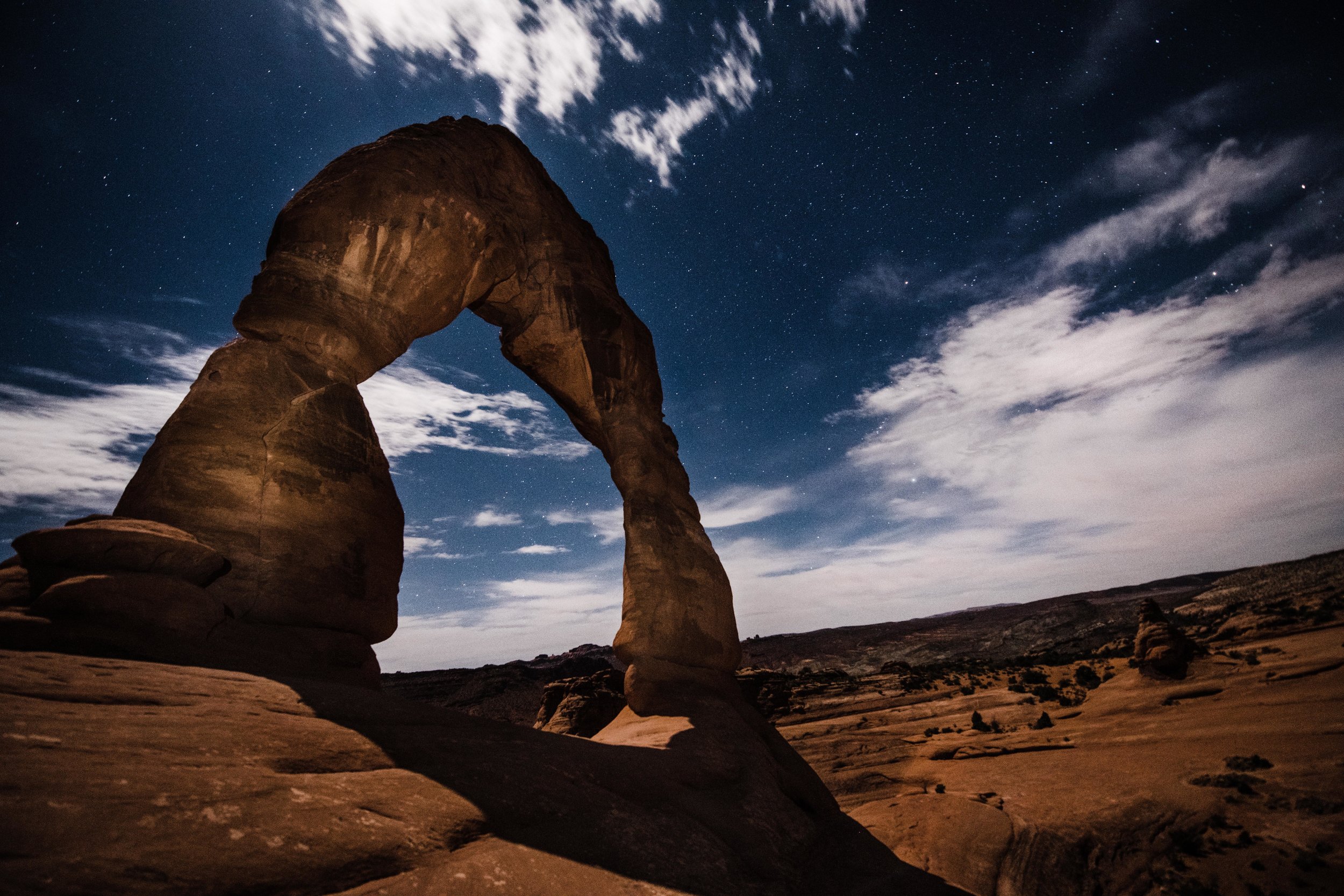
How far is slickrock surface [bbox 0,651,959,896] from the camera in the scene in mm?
1920

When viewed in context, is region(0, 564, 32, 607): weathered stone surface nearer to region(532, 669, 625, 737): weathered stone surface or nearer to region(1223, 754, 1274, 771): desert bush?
region(532, 669, 625, 737): weathered stone surface

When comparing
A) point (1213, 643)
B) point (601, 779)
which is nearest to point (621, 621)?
point (601, 779)

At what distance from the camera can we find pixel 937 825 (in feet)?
25.3

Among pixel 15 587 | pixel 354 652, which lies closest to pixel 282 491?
pixel 354 652

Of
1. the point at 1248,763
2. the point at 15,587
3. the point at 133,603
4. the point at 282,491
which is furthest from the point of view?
the point at 1248,763

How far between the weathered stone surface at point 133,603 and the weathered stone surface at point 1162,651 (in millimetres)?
22691

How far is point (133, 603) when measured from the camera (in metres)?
3.88

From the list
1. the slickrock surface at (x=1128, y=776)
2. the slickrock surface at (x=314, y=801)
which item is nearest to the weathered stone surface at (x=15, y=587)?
the slickrock surface at (x=314, y=801)

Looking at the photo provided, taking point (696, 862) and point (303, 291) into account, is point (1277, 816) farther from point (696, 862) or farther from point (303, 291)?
point (303, 291)

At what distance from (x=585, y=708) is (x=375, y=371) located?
9028 millimetres

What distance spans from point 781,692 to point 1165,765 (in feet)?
53.7

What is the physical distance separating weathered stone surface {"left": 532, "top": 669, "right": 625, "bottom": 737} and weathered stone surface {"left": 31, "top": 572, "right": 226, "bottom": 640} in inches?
324

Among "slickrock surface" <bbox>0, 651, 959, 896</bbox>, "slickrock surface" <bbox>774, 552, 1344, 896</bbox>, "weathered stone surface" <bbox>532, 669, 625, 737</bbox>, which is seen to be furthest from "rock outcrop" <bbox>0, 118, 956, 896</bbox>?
"weathered stone surface" <bbox>532, 669, 625, 737</bbox>

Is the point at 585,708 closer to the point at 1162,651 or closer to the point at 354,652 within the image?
the point at 354,652
